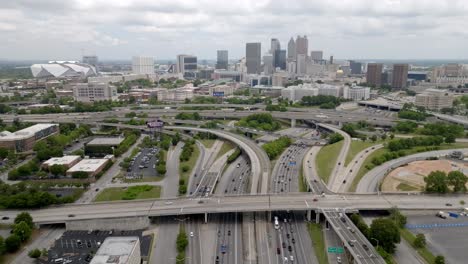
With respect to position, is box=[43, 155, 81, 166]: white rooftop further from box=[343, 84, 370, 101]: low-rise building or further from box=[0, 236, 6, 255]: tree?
box=[343, 84, 370, 101]: low-rise building

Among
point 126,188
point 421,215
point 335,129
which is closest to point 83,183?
point 126,188

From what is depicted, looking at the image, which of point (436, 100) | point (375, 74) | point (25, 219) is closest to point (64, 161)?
point (25, 219)

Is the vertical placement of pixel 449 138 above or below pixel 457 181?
above

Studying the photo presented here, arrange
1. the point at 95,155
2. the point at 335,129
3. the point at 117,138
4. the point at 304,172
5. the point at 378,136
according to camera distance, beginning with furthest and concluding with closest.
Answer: the point at 335,129 < the point at 378,136 < the point at 117,138 < the point at 95,155 < the point at 304,172

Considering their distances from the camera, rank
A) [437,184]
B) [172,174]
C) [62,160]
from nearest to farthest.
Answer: [437,184] → [172,174] → [62,160]

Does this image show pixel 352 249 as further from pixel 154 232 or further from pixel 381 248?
pixel 154 232

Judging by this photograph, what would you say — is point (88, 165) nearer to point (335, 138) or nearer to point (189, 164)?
point (189, 164)
